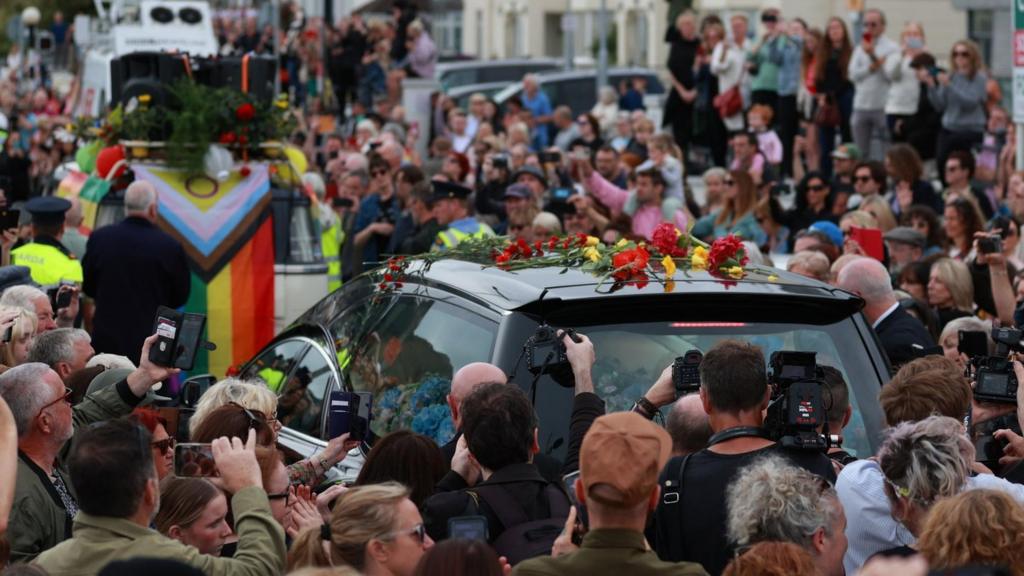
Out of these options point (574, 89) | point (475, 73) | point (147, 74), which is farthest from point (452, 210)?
point (475, 73)

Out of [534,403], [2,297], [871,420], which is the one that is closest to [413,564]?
[534,403]

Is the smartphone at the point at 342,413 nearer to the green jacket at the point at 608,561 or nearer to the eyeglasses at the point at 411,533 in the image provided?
the eyeglasses at the point at 411,533

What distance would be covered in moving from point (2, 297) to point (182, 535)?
3751mm

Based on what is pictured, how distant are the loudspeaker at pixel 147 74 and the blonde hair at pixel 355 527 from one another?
976 centimetres

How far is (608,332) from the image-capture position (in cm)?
674

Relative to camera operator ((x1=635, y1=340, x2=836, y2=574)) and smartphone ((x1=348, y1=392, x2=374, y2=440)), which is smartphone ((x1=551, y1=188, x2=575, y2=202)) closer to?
smartphone ((x1=348, y1=392, x2=374, y2=440))

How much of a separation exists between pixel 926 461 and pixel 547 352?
1.55 metres

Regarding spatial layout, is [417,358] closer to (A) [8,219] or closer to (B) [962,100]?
(A) [8,219]

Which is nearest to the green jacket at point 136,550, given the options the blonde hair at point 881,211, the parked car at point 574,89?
the blonde hair at point 881,211

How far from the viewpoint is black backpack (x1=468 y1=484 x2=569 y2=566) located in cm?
546

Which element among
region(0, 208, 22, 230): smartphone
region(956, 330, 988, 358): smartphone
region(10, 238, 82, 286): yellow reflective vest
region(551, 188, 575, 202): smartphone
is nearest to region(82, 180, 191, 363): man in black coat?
region(10, 238, 82, 286): yellow reflective vest

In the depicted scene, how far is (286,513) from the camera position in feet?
19.6

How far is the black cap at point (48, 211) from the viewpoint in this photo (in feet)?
37.6

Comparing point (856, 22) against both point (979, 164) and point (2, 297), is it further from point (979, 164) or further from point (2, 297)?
point (2, 297)
